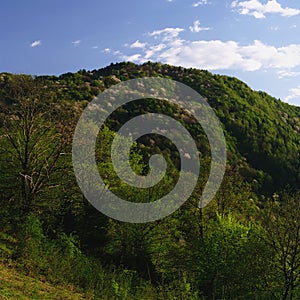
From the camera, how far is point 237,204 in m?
38.1

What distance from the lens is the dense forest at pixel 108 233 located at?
65.0 feet

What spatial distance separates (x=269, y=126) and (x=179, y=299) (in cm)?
12998

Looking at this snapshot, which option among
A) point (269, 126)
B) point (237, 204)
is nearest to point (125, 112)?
point (269, 126)

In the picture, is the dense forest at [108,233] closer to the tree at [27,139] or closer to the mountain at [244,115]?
the tree at [27,139]

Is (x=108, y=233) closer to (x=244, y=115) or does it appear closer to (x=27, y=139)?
(x=27, y=139)

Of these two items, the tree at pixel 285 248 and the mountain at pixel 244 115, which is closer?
the tree at pixel 285 248

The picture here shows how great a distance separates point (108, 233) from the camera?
3156cm

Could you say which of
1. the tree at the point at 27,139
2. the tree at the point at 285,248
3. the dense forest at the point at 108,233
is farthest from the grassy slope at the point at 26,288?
the tree at the point at 285,248

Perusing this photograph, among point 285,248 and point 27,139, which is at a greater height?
point 27,139

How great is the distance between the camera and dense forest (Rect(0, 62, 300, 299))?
19.8 m

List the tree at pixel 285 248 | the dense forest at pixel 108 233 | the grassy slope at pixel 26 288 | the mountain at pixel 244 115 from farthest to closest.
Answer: the mountain at pixel 244 115 < the tree at pixel 285 248 < the dense forest at pixel 108 233 < the grassy slope at pixel 26 288

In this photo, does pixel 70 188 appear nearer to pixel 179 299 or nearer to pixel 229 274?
pixel 229 274

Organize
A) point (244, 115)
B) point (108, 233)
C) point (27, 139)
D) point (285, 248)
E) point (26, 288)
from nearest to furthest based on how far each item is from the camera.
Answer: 1. point (26, 288)
2. point (285, 248)
3. point (27, 139)
4. point (108, 233)
5. point (244, 115)

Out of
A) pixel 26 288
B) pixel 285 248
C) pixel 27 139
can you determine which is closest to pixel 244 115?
pixel 285 248
